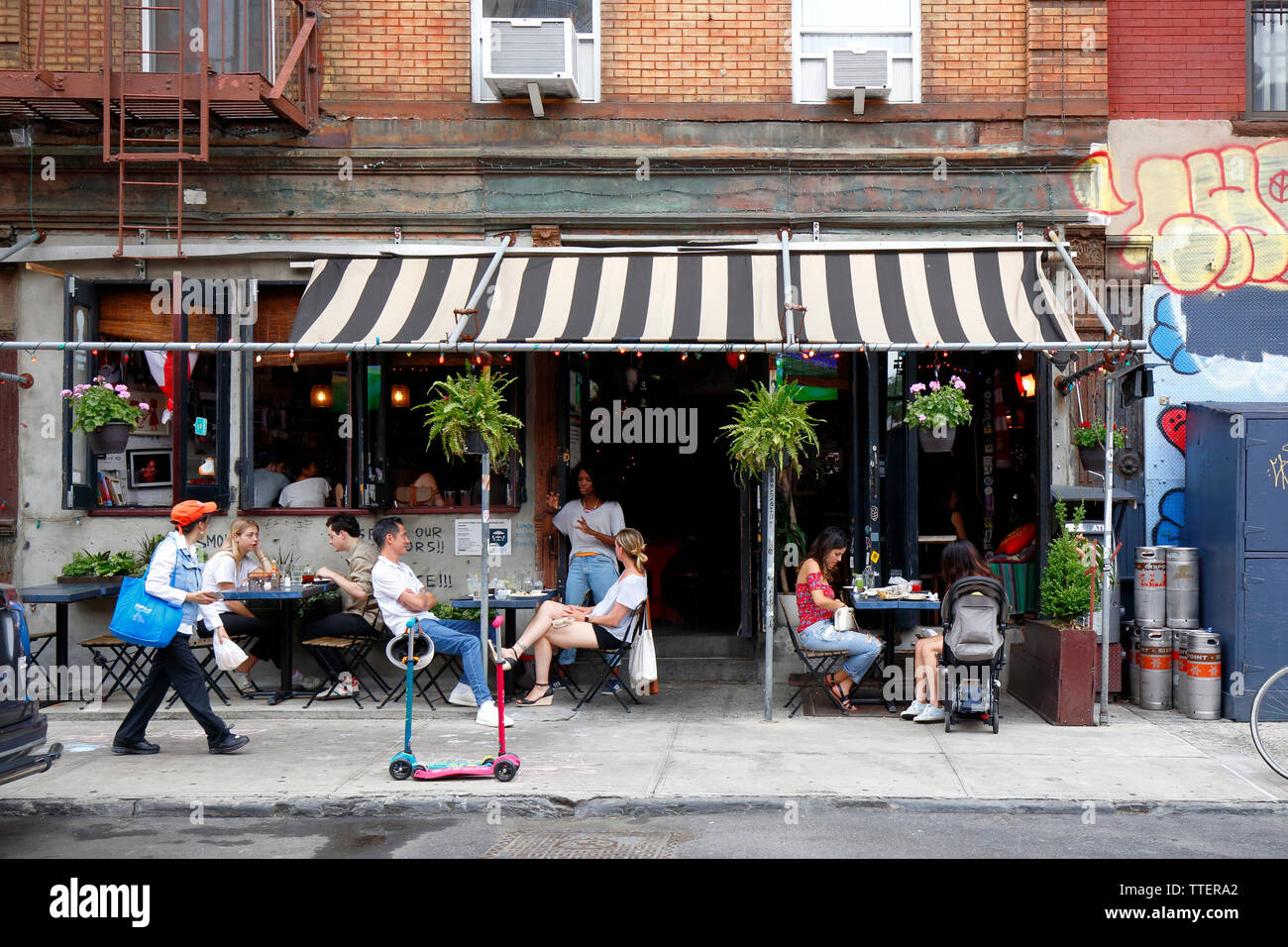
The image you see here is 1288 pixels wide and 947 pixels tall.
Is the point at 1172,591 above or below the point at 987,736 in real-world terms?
above

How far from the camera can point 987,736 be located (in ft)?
29.2

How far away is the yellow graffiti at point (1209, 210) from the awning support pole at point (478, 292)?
18.9 ft

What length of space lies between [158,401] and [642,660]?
5.78 m

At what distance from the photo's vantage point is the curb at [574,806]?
23.0 feet

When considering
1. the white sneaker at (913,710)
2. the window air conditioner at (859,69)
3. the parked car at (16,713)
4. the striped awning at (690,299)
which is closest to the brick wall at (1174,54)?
the window air conditioner at (859,69)

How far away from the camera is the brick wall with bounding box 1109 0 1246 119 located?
37.6ft

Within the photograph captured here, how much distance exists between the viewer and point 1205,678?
9.55 m

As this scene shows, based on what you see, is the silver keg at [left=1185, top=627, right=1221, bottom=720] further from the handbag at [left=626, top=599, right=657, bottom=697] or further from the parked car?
the parked car

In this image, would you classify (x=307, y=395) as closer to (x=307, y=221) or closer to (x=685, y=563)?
(x=307, y=221)

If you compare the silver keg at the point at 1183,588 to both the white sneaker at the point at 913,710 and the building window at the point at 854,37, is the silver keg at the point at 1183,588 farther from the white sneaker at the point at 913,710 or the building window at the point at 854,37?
the building window at the point at 854,37

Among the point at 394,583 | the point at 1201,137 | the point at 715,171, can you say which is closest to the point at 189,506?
the point at 394,583

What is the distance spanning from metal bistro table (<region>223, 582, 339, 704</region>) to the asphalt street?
2.97 m

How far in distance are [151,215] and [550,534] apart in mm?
5116

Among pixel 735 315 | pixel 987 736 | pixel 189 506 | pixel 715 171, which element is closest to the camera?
pixel 189 506
